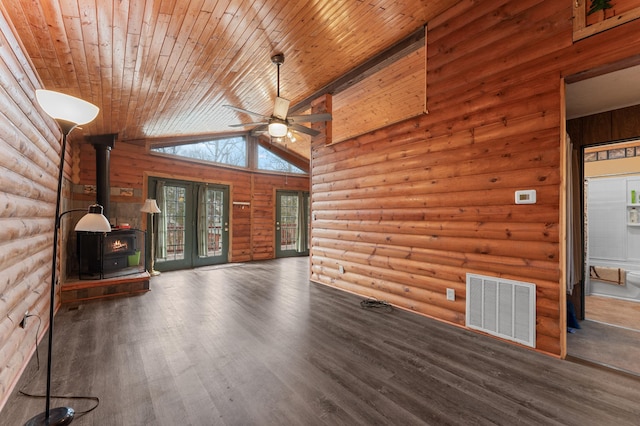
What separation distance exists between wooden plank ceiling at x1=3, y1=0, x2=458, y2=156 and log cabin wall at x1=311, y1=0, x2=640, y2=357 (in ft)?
2.54

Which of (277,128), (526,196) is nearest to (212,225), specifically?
(277,128)

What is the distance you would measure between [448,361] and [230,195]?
21.6 ft

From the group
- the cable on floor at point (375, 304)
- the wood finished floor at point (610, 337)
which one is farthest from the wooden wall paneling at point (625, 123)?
the cable on floor at point (375, 304)

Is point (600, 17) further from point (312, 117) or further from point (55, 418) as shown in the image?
point (55, 418)

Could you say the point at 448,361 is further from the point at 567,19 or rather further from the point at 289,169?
the point at 289,169

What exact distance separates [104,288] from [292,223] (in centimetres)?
536

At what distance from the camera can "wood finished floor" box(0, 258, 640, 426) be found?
5.65 feet

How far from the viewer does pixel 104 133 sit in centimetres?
492

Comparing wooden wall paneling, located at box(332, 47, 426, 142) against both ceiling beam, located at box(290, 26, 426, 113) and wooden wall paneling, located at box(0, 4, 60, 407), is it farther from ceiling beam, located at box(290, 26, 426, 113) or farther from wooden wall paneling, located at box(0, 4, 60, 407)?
wooden wall paneling, located at box(0, 4, 60, 407)

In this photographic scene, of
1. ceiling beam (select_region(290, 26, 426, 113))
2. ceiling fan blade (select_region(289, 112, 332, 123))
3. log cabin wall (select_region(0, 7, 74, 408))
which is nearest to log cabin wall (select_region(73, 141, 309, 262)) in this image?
log cabin wall (select_region(0, 7, 74, 408))

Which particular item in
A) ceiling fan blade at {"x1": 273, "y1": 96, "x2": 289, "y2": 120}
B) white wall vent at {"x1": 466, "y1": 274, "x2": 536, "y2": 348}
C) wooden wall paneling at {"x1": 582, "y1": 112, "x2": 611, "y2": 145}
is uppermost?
ceiling fan blade at {"x1": 273, "y1": 96, "x2": 289, "y2": 120}

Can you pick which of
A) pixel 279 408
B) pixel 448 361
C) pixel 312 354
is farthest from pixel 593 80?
pixel 279 408

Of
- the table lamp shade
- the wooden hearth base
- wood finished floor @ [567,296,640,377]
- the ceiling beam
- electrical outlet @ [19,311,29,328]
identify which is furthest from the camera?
the table lamp shade

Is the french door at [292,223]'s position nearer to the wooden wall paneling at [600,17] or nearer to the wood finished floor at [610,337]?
the wood finished floor at [610,337]
